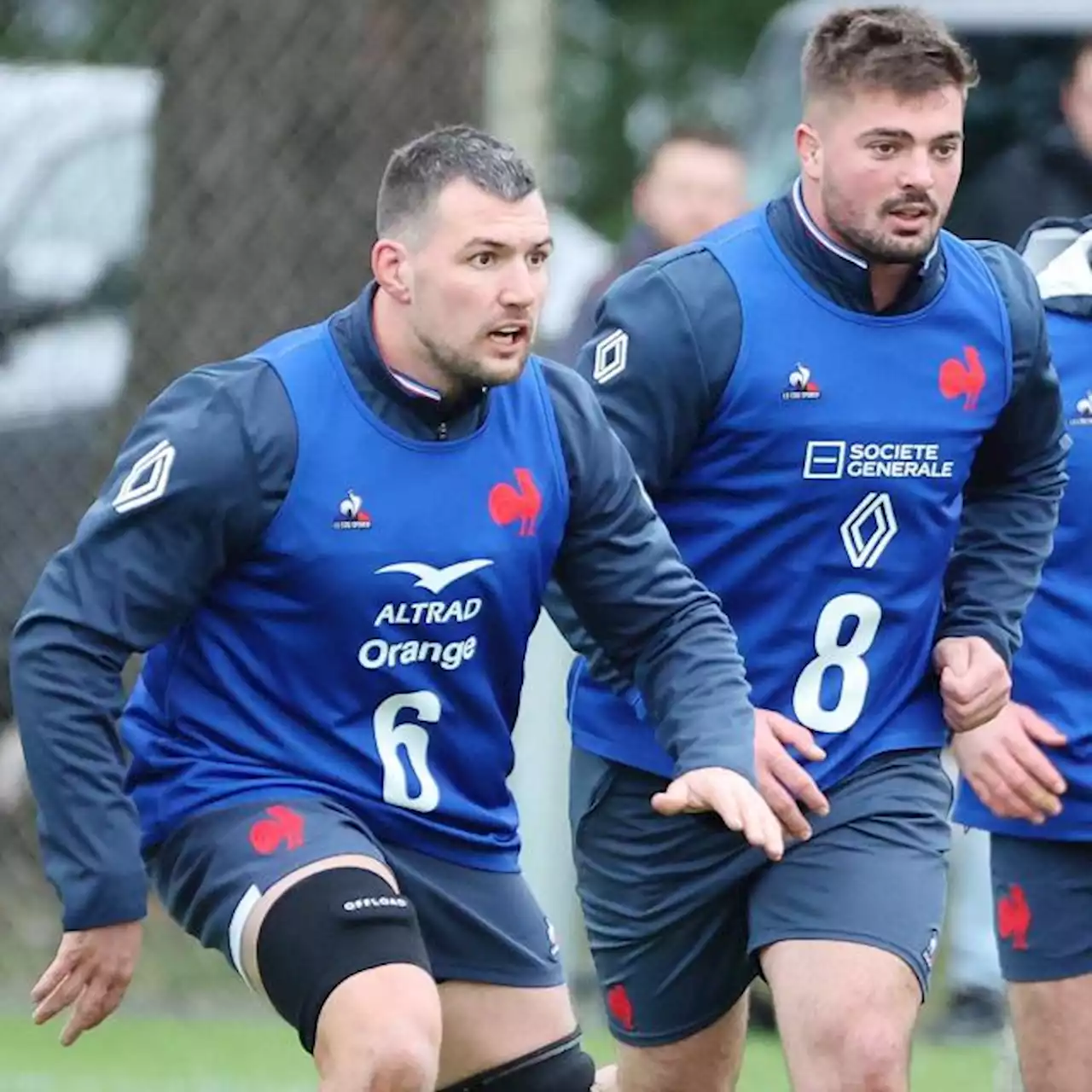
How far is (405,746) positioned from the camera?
567 cm

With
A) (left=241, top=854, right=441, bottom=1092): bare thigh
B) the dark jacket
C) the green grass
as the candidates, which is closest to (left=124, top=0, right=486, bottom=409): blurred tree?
the dark jacket

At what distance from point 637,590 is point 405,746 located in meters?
0.51

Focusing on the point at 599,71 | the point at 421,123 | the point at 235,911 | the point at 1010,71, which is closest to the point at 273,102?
the point at 421,123

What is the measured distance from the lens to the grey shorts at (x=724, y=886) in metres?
5.82

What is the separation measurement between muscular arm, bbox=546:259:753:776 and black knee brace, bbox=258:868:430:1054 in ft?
2.00

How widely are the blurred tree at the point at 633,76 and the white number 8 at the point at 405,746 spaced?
14773mm

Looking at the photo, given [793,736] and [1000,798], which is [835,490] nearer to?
[793,736]

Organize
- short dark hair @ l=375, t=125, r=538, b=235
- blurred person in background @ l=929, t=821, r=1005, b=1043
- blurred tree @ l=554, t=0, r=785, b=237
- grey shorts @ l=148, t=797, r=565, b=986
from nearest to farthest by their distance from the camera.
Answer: grey shorts @ l=148, t=797, r=565, b=986 → short dark hair @ l=375, t=125, r=538, b=235 → blurred person in background @ l=929, t=821, r=1005, b=1043 → blurred tree @ l=554, t=0, r=785, b=237

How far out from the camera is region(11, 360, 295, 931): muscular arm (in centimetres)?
530

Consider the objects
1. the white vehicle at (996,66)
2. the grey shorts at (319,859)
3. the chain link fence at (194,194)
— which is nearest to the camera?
the grey shorts at (319,859)

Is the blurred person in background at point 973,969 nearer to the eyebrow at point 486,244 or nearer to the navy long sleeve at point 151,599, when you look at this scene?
the navy long sleeve at point 151,599

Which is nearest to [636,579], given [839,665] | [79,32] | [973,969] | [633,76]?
[839,665]

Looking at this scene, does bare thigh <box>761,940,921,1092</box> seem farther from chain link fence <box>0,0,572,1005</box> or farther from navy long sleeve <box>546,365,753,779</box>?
chain link fence <box>0,0,572,1005</box>

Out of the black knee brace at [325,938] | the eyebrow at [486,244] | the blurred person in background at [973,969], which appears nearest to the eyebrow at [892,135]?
the eyebrow at [486,244]
